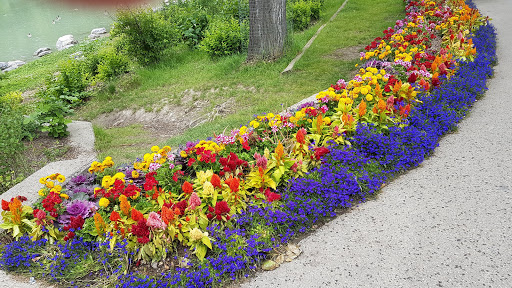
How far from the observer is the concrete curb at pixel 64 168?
3.74 meters

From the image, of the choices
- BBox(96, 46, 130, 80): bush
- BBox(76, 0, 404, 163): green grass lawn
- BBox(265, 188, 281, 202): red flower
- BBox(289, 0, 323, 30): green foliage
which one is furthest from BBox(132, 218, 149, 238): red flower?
BBox(289, 0, 323, 30): green foliage

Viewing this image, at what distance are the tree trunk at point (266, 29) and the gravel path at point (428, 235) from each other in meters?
4.69

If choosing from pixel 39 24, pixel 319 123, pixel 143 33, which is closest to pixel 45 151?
pixel 319 123

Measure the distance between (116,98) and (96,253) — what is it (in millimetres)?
5827

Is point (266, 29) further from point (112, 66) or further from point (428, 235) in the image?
point (428, 235)

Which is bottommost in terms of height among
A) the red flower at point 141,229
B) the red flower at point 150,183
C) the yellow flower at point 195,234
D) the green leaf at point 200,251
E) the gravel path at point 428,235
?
the gravel path at point 428,235

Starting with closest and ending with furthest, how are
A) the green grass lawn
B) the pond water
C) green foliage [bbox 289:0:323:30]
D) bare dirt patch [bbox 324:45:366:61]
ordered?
the green grass lawn, bare dirt patch [bbox 324:45:366:61], green foliage [bbox 289:0:323:30], the pond water

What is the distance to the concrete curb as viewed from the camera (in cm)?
Result: 374

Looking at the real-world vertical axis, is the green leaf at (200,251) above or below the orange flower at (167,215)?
below

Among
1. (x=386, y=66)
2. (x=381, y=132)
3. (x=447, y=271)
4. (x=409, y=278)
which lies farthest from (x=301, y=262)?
(x=386, y=66)

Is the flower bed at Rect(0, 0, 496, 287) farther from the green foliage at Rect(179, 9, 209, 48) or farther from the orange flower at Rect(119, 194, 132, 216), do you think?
the green foliage at Rect(179, 9, 209, 48)

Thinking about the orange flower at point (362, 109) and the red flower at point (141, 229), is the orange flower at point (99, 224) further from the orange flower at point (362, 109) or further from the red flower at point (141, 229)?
the orange flower at point (362, 109)

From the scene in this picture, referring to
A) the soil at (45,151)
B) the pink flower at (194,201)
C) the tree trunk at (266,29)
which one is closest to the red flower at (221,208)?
the pink flower at (194,201)

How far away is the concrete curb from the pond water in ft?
34.2
